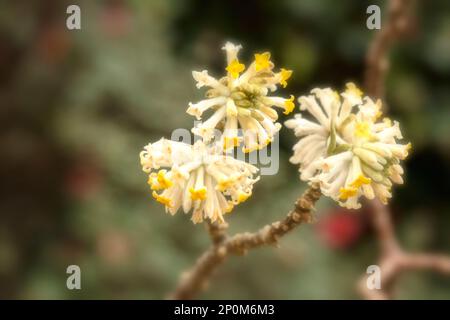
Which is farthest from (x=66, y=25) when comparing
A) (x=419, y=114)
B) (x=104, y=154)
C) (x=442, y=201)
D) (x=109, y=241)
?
(x=442, y=201)

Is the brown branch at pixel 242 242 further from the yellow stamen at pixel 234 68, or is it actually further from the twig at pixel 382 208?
the twig at pixel 382 208

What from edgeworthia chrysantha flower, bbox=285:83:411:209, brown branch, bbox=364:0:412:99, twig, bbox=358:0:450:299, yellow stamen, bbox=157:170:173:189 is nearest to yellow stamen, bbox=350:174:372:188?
edgeworthia chrysantha flower, bbox=285:83:411:209

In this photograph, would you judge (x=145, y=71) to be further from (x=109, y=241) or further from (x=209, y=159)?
(x=209, y=159)

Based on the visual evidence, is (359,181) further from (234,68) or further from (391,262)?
(391,262)

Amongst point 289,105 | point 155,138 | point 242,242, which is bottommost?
point 242,242

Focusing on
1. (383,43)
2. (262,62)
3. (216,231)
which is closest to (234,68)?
(262,62)
